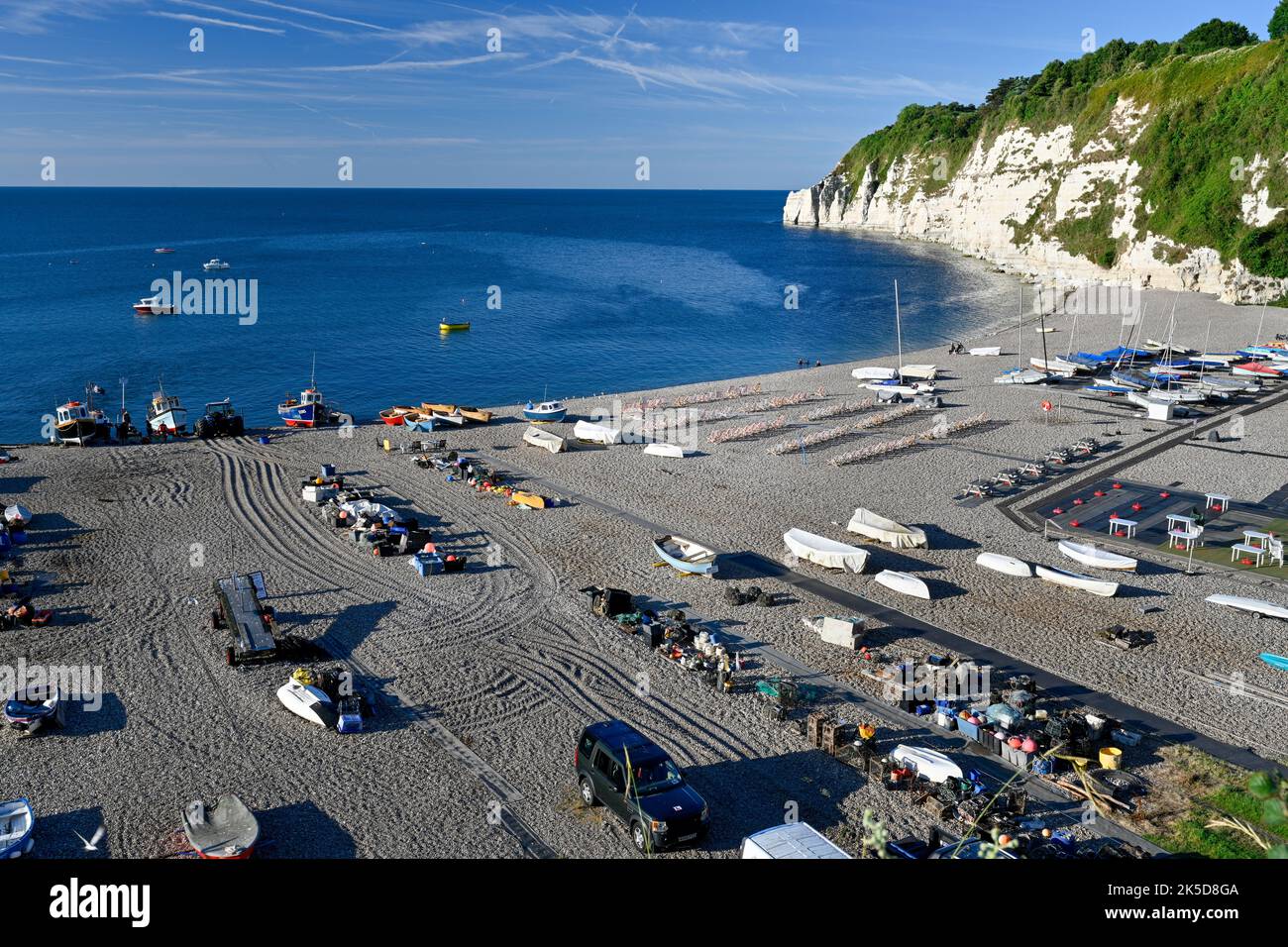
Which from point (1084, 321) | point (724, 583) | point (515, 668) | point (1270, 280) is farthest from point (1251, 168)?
point (515, 668)

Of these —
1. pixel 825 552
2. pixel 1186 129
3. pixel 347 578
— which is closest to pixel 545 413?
pixel 347 578

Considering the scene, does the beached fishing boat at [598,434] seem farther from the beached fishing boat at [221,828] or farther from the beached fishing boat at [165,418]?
the beached fishing boat at [221,828]

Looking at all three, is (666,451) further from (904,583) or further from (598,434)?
(904,583)

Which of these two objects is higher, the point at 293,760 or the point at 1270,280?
the point at 1270,280

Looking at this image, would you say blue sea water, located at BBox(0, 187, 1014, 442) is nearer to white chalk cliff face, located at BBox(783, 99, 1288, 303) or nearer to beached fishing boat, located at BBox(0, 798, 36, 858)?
white chalk cliff face, located at BBox(783, 99, 1288, 303)

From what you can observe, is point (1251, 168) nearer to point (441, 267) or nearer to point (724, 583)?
point (724, 583)

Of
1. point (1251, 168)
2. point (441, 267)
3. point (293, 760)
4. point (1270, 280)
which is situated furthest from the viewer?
point (441, 267)
